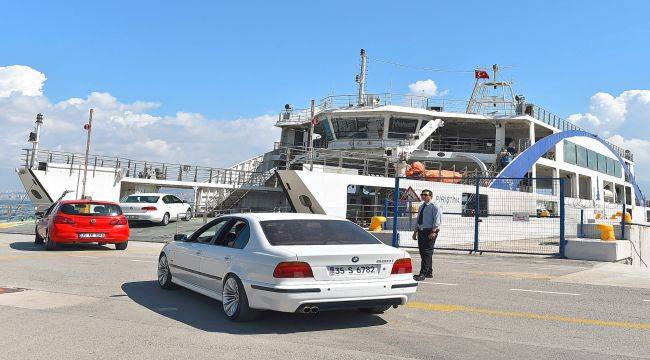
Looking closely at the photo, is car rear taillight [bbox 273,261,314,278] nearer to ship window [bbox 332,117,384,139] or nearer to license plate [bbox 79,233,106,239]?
license plate [bbox 79,233,106,239]

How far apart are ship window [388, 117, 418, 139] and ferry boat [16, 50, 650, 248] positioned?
6cm

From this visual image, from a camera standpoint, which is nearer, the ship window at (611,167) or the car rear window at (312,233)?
the car rear window at (312,233)

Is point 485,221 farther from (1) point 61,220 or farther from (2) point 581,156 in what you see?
(2) point 581,156

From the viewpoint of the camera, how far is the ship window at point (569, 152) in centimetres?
3498

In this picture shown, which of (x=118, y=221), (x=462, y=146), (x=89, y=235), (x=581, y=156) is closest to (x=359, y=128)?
(x=462, y=146)

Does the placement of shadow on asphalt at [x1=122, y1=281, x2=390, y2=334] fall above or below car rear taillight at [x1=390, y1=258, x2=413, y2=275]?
below

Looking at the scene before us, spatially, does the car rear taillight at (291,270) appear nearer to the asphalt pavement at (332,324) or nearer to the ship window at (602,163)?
the asphalt pavement at (332,324)

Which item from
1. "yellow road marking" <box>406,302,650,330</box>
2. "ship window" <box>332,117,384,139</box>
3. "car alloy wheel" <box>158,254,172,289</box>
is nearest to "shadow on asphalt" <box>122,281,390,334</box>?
"car alloy wheel" <box>158,254,172,289</box>

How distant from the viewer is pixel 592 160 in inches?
1567

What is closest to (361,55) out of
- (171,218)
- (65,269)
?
(171,218)

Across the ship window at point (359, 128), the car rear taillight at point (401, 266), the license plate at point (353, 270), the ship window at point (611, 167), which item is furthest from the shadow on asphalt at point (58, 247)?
the ship window at point (611, 167)

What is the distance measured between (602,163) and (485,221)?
101ft

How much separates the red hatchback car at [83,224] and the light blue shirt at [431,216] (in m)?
8.64

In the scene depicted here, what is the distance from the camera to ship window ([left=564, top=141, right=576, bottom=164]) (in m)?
35.0
